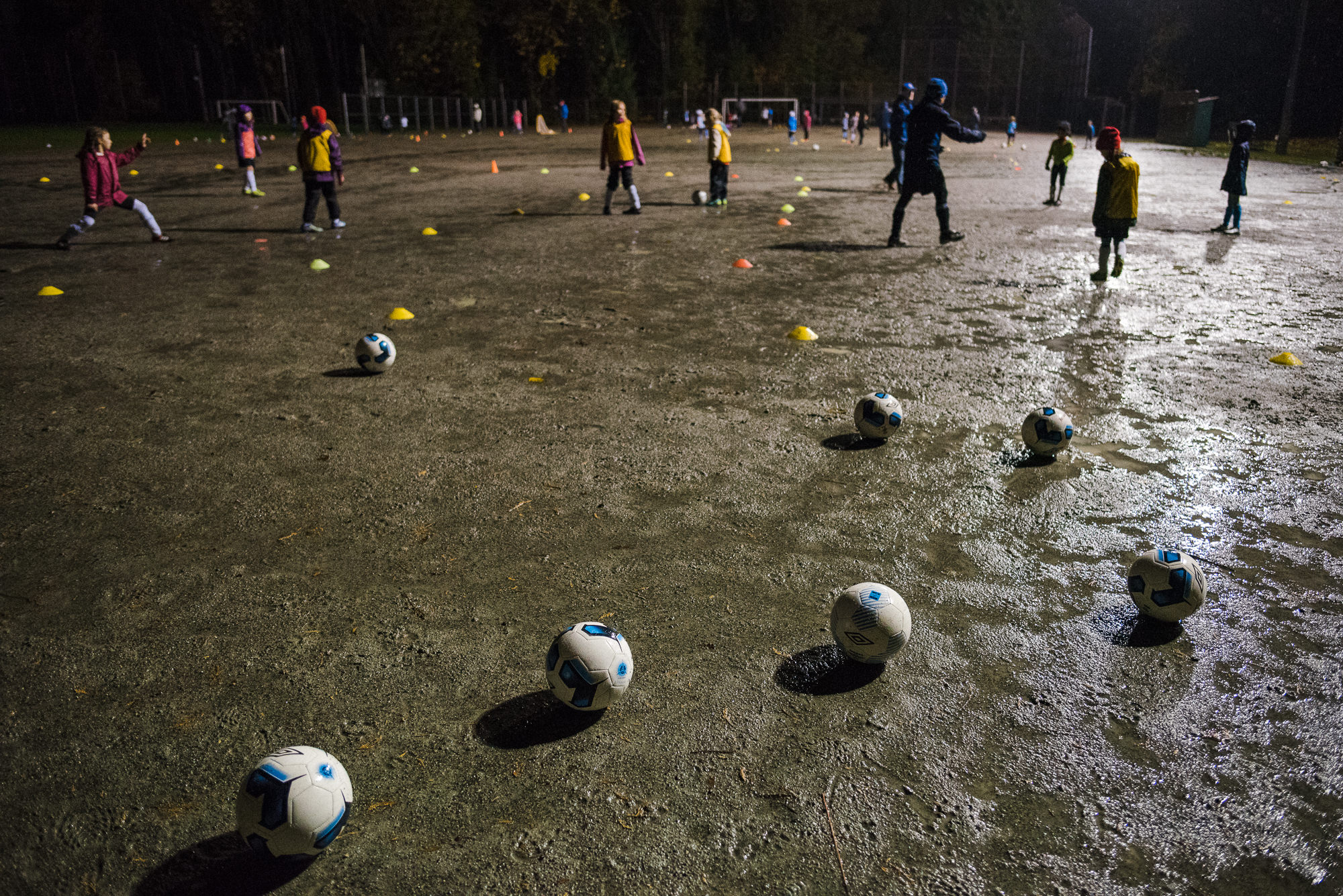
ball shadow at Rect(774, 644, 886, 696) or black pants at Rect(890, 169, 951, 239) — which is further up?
black pants at Rect(890, 169, 951, 239)

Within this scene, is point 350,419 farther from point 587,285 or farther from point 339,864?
point 587,285

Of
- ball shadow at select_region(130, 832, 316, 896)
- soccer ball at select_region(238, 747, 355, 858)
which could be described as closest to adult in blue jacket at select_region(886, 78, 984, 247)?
soccer ball at select_region(238, 747, 355, 858)

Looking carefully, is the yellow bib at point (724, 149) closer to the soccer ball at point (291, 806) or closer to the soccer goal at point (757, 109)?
the soccer ball at point (291, 806)

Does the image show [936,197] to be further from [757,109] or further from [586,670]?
[757,109]

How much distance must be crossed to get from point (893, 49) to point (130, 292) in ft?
250

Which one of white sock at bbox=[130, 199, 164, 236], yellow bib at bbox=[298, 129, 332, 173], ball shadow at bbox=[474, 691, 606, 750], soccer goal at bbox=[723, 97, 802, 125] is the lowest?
ball shadow at bbox=[474, 691, 606, 750]

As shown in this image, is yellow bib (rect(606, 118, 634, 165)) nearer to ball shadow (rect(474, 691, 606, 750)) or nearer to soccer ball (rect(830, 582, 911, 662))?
soccer ball (rect(830, 582, 911, 662))

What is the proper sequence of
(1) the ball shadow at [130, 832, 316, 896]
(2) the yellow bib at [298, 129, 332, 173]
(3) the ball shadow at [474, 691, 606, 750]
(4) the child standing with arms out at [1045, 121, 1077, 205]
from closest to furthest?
(1) the ball shadow at [130, 832, 316, 896] → (3) the ball shadow at [474, 691, 606, 750] → (2) the yellow bib at [298, 129, 332, 173] → (4) the child standing with arms out at [1045, 121, 1077, 205]

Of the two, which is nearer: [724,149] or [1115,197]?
[1115,197]

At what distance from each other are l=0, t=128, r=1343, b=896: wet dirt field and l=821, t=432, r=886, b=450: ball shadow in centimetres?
3

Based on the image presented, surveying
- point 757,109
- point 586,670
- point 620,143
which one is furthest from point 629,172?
point 757,109

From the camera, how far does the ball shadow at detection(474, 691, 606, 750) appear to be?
2.91 meters

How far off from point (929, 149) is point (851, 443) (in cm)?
801

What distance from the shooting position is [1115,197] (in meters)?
9.69
